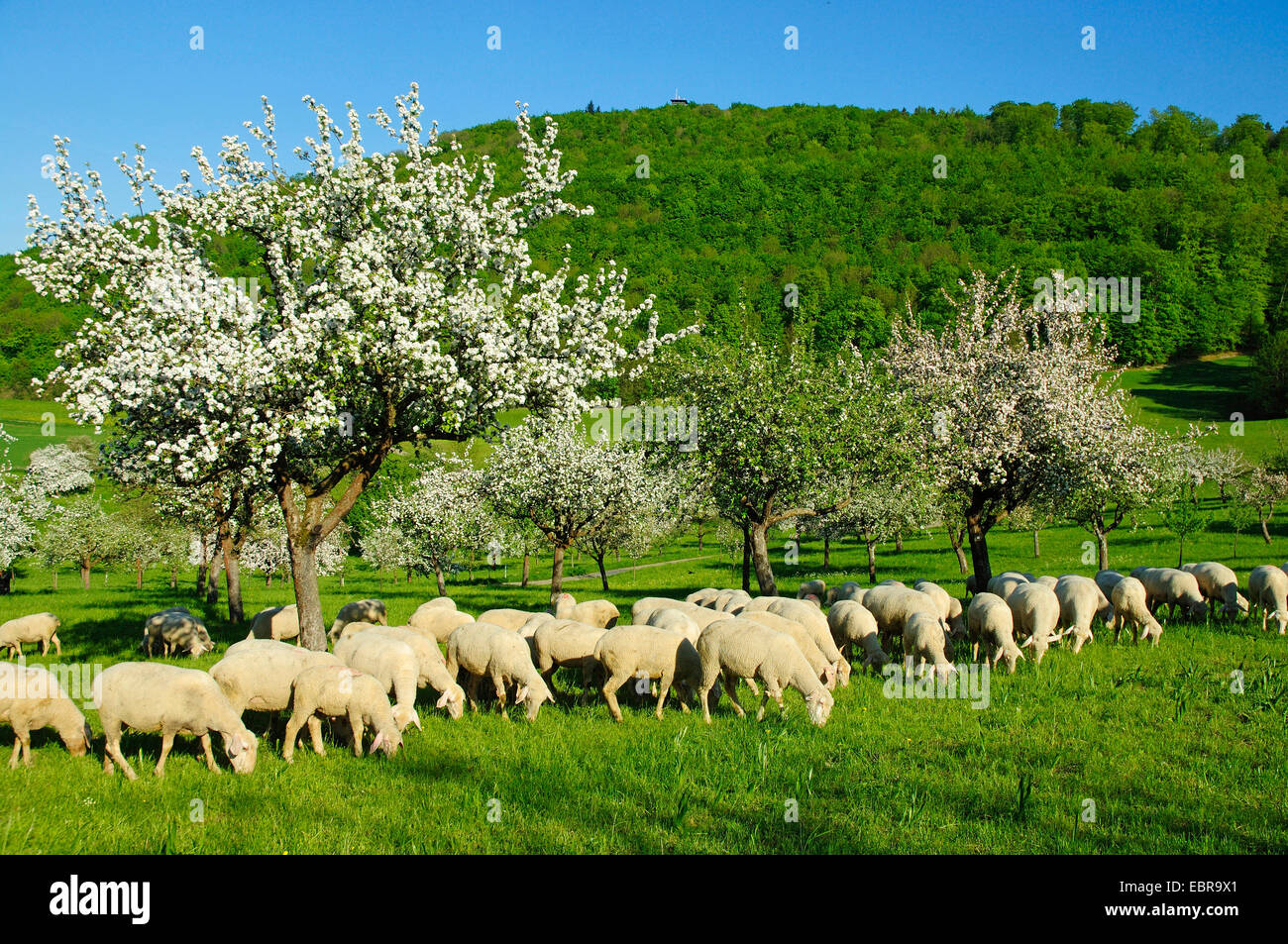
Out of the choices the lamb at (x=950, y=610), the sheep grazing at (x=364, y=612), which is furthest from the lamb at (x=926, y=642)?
the sheep grazing at (x=364, y=612)

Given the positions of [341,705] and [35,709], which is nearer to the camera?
[35,709]

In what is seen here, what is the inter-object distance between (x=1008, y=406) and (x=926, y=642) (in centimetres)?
1195

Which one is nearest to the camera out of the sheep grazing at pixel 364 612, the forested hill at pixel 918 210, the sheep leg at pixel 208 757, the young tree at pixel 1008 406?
the sheep leg at pixel 208 757

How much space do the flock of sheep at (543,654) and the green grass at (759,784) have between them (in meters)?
0.48

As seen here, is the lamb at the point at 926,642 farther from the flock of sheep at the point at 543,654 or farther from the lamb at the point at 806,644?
the lamb at the point at 806,644

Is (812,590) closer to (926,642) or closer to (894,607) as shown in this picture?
(894,607)

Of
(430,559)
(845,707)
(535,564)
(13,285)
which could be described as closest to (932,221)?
(535,564)

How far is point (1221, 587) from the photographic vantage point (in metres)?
21.6

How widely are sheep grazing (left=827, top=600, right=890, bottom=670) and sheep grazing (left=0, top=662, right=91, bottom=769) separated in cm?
1347

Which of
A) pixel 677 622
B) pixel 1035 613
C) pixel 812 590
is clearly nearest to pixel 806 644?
pixel 677 622

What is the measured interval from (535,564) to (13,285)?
2050 inches

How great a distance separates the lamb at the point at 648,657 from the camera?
1286 centimetres
